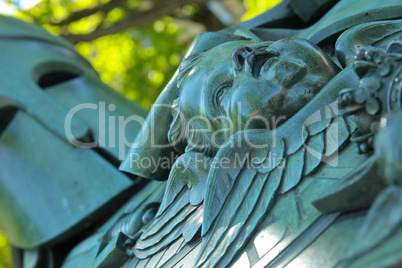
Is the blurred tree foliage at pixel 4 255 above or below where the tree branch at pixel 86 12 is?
below

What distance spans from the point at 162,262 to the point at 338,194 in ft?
2.04

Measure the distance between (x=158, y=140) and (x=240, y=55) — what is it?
489 millimetres

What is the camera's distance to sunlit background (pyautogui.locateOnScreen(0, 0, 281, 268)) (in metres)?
5.09

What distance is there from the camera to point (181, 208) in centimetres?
162

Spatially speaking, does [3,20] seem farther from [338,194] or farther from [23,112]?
[338,194]

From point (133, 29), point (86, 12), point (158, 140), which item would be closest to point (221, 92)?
point (158, 140)

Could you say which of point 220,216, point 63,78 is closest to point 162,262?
point 220,216

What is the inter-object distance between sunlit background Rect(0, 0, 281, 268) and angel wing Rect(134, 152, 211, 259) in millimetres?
3290

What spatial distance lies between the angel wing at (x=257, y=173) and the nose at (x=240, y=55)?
20 centimetres

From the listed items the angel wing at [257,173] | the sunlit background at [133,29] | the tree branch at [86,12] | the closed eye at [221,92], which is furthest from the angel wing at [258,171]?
the tree branch at [86,12]

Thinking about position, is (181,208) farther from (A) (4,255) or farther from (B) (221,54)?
(A) (4,255)

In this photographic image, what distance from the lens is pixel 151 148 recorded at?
1919mm

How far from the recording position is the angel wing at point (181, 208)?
156cm

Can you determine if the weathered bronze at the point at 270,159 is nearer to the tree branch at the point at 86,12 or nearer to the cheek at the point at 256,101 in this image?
the cheek at the point at 256,101
